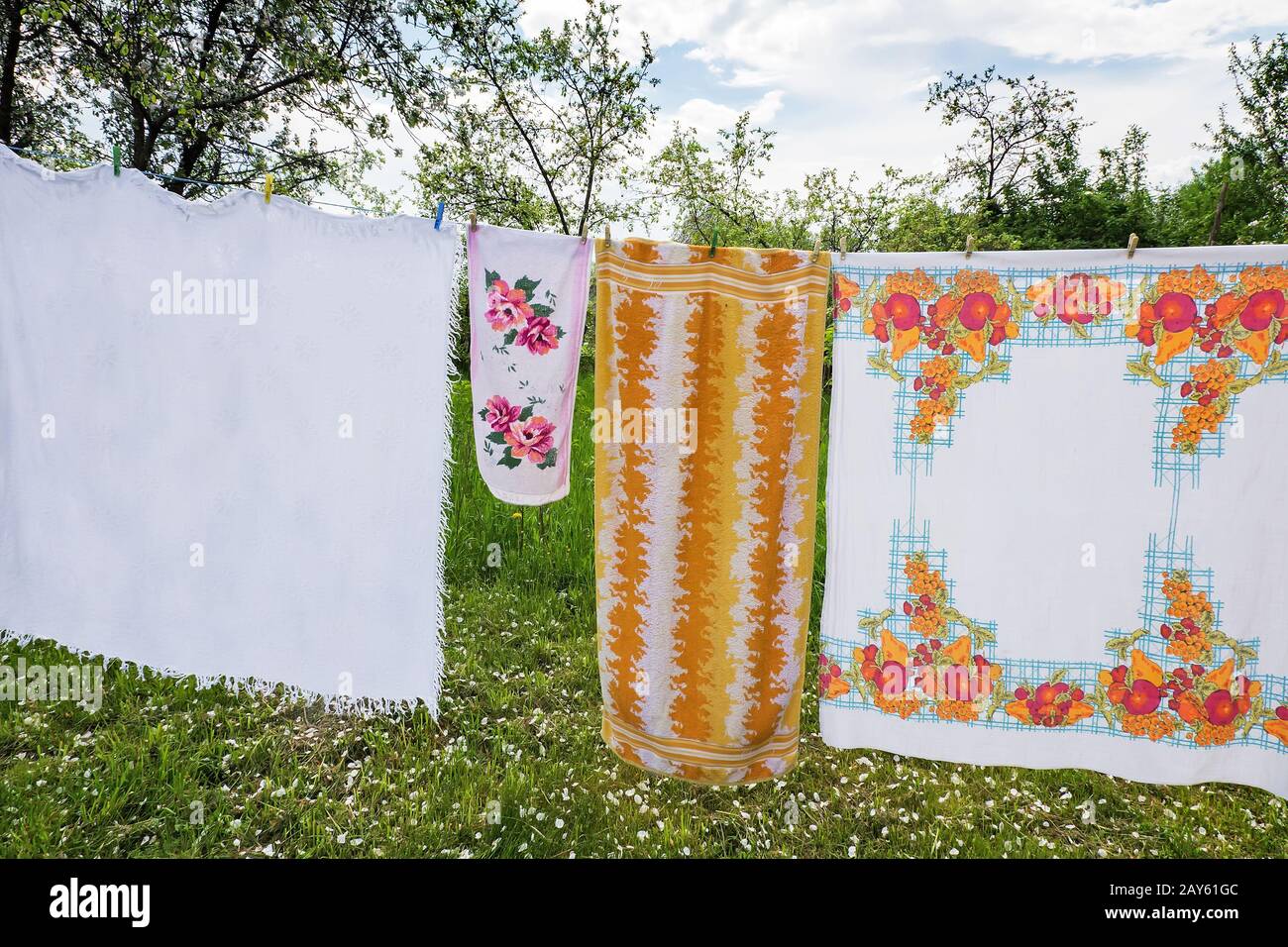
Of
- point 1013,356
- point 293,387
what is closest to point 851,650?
point 1013,356

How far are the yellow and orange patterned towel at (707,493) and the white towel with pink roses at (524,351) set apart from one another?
19cm

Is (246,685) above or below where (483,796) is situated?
above

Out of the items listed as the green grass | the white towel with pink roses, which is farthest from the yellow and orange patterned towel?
the green grass

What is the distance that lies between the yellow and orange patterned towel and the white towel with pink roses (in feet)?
0.63

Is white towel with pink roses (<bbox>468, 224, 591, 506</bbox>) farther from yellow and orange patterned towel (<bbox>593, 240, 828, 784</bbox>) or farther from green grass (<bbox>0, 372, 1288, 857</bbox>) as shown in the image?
green grass (<bbox>0, 372, 1288, 857</bbox>)

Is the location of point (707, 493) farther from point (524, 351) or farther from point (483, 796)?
point (483, 796)

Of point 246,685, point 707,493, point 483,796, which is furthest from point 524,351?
point 246,685

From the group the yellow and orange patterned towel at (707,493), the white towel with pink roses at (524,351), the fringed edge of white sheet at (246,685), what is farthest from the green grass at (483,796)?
the white towel with pink roses at (524,351)

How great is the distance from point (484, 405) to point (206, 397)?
102 cm

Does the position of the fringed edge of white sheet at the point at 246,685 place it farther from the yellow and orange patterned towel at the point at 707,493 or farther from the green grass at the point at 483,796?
the yellow and orange patterned towel at the point at 707,493

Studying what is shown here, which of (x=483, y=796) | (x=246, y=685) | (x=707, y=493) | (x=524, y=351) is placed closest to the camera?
(x=707, y=493)

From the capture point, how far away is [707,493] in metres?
2.21

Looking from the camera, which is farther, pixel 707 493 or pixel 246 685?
pixel 246 685

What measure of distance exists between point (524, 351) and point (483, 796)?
1.58 meters
